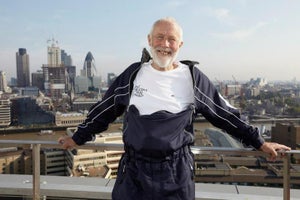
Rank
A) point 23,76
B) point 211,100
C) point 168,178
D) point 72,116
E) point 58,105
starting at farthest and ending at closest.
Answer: point 23,76
point 58,105
point 72,116
point 211,100
point 168,178

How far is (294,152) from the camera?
0.91 metres

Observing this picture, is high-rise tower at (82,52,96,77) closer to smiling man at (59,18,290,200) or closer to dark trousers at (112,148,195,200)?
smiling man at (59,18,290,200)

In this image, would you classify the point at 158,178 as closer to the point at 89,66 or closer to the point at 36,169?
the point at 36,169

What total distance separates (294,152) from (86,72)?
169 ft

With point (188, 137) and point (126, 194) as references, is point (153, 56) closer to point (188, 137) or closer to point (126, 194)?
point (188, 137)

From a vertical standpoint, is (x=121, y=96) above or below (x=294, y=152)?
above

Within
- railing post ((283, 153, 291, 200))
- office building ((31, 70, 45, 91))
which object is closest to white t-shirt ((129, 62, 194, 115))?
railing post ((283, 153, 291, 200))

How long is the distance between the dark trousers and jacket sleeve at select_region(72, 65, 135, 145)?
0.16m

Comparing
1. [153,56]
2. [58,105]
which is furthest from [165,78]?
[58,105]

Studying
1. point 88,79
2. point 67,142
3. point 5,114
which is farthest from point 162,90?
point 88,79

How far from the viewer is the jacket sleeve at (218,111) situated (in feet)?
2.73

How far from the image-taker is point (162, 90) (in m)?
0.82

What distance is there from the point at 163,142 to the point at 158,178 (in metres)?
0.08

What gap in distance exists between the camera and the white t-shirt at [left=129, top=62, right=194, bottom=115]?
800 mm
